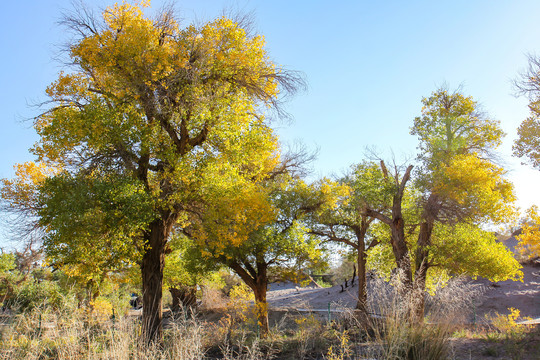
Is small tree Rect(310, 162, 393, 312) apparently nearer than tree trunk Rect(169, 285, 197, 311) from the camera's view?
Yes

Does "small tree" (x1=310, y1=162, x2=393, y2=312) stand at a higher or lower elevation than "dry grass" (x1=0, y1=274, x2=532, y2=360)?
higher

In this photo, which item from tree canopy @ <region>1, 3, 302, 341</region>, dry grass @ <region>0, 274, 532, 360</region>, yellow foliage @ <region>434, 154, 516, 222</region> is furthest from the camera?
yellow foliage @ <region>434, 154, 516, 222</region>

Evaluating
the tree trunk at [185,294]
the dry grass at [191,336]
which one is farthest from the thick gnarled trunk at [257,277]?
the tree trunk at [185,294]

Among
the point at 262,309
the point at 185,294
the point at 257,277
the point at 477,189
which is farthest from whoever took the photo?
the point at 185,294

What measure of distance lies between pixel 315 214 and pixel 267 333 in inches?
208

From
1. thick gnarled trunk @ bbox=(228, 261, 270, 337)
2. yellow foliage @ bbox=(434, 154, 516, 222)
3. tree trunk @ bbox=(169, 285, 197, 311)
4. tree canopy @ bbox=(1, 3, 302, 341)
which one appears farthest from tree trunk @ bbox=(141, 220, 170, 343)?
tree trunk @ bbox=(169, 285, 197, 311)

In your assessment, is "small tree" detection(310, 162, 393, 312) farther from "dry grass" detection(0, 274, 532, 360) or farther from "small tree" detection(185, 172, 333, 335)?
"dry grass" detection(0, 274, 532, 360)

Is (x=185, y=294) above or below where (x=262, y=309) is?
above

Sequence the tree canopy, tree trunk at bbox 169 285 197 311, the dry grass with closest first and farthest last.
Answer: the dry grass → the tree canopy → tree trunk at bbox 169 285 197 311

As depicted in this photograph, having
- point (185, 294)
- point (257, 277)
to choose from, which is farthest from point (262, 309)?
point (185, 294)

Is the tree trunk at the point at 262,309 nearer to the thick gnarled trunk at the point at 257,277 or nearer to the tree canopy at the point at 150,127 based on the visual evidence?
the thick gnarled trunk at the point at 257,277

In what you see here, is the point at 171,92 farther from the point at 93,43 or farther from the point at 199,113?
the point at 93,43

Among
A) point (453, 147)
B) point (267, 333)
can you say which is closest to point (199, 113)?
point (267, 333)

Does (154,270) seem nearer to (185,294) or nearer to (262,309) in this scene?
(262,309)
